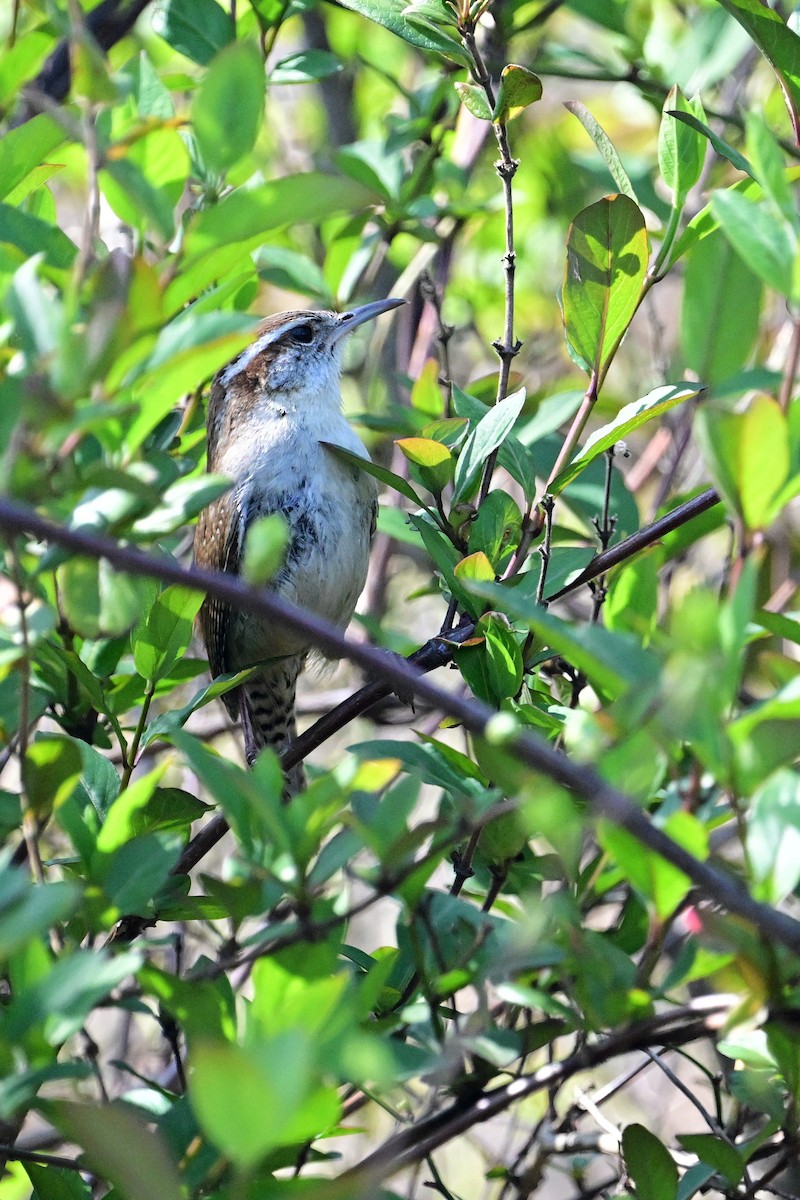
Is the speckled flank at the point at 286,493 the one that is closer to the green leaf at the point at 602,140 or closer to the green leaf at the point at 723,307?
the green leaf at the point at 602,140

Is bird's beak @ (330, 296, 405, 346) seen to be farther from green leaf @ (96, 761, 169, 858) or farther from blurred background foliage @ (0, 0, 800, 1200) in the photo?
green leaf @ (96, 761, 169, 858)

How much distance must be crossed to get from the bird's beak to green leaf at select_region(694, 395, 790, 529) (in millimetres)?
2518

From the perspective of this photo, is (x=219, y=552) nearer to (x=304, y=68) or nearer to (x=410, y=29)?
(x=304, y=68)

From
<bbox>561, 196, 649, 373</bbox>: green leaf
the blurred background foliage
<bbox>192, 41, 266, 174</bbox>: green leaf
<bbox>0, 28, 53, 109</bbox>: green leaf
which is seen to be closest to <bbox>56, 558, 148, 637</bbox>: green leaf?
the blurred background foliage

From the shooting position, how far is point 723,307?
190 cm

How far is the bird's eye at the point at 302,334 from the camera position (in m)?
4.17

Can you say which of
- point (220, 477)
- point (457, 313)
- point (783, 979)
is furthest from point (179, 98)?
point (783, 979)

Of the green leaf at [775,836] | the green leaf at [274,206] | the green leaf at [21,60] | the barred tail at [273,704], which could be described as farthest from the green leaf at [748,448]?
the barred tail at [273,704]

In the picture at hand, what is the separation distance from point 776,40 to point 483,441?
0.88 metres

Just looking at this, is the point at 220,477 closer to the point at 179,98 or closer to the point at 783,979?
the point at 783,979

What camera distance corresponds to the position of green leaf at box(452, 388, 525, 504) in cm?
208

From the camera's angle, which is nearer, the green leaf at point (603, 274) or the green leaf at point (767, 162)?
the green leaf at point (767, 162)

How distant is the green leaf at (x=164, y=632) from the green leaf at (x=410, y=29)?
1.08 m

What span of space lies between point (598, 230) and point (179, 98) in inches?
178
